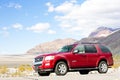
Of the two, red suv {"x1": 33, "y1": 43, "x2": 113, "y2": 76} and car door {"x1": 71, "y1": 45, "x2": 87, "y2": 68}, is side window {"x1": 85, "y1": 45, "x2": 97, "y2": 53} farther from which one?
car door {"x1": 71, "y1": 45, "x2": 87, "y2": 68}

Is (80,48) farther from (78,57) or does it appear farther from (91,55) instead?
(91,55)

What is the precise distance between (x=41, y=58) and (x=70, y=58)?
1.68m

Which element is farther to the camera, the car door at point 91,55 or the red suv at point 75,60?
the car door at point 91,55

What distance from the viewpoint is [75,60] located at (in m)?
22.2

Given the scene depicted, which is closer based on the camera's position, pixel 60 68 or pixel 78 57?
pixel 60 68

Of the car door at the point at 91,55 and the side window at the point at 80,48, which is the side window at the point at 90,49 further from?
the side window at the point at 80,48

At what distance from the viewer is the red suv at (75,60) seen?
70.1 ft

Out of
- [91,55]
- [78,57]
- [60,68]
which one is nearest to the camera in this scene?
[60,68]

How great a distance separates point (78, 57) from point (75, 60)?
11.6 inches

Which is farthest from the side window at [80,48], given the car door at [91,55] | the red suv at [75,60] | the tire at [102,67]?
the tire at [102,67]

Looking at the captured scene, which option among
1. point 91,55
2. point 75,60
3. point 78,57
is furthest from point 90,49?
point 75,60

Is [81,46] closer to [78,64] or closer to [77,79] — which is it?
[78,64]

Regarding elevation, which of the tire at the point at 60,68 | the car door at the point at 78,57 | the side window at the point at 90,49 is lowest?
the tire at the point at 60,68

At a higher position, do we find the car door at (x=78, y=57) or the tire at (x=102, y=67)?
the car door at (x=78, y=57)
